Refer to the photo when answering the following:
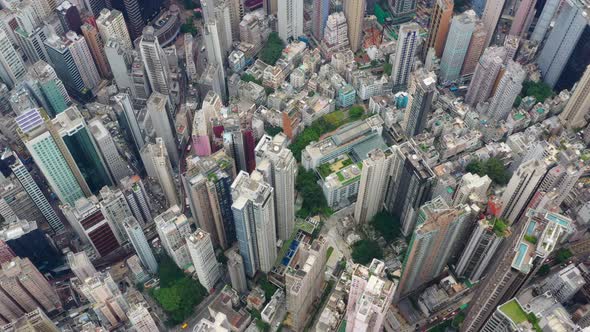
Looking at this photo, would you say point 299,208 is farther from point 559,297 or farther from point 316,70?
point 559,297

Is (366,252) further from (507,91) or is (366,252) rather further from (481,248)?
(507,91)

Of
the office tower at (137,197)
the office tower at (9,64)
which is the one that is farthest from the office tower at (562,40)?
the office tower at (9,64)

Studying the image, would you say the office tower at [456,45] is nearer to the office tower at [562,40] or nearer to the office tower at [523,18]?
the office tower at [523,18]

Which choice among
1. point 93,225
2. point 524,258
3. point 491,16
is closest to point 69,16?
point 93,225

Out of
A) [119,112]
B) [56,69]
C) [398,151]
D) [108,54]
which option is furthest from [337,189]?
[56,69]

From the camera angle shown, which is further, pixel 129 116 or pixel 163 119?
pixel 129 116

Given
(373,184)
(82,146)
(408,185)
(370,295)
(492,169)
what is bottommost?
(492,169)
